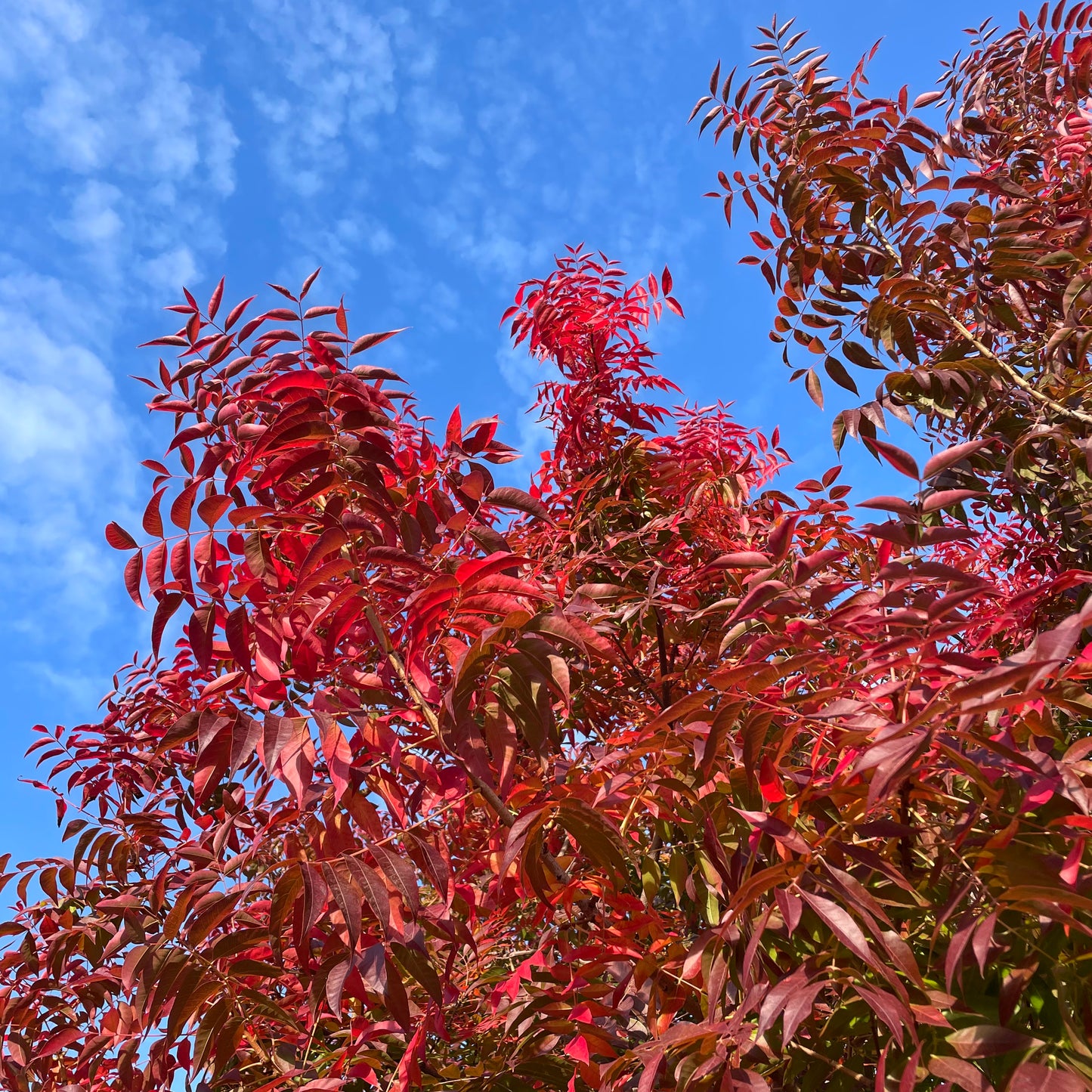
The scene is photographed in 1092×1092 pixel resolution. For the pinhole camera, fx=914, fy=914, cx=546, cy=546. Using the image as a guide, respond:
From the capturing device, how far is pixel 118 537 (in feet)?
5.41

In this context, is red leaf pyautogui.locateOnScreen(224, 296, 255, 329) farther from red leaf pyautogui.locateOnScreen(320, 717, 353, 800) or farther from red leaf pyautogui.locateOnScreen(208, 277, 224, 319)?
red leaf pyautogui.locateOnScreen(320, 717, 353, 800)

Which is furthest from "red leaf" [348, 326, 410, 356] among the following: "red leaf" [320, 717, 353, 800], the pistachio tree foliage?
"red leaf" [320, 717, 353, 800]

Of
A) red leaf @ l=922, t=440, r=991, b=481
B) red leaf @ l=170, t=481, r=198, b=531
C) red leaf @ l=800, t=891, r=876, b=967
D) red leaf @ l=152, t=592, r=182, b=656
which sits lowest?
red leaf @ l=800, t=891, r=876, b=967

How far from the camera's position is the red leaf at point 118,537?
1638 millimetres

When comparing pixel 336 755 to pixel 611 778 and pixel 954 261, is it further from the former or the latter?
pixel 954 261

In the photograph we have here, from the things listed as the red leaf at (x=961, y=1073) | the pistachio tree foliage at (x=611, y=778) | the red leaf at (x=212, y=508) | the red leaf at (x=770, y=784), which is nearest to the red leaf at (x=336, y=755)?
the pistachio tree foliage at (x=611, y=778)

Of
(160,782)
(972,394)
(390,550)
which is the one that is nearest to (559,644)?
(390,550)

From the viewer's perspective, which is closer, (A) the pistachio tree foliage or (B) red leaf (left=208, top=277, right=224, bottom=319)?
(A) the pistachio tree foliage

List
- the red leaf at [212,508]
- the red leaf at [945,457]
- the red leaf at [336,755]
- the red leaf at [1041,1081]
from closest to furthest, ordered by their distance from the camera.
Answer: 1. the red leaf at [1041,1081]
2. the red leaf at [945,457]
3. the red leaf at [336,755]
4. the red leaf at [212,508]

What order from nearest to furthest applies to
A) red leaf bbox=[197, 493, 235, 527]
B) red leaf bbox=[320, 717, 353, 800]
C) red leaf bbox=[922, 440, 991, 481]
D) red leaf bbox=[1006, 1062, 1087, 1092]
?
1. red leaf bbox=[1006, 1062, 1087, 1092]
2. red leaf bbox=[922, 440, 991, 481]
3. red leaf bbox=[320, 717, 353, 800]
4. red leaf bbox=[197, 493, 235, 527]

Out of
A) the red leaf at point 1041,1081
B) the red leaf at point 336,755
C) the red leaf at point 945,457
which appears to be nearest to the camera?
the red leaf at point 1041,1081

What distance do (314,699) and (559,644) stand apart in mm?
487

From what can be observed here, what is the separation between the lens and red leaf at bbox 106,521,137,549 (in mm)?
1638

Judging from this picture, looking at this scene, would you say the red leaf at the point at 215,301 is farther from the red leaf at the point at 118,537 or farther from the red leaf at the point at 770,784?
the red leaf at the point at 770,784
